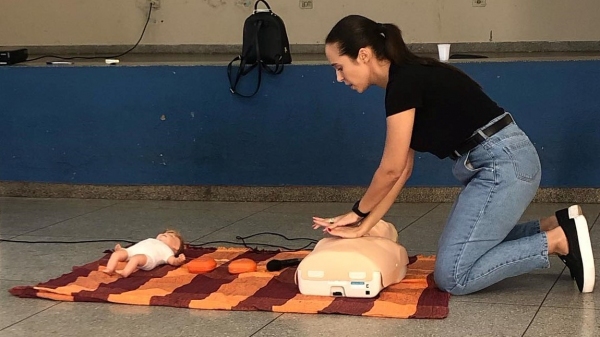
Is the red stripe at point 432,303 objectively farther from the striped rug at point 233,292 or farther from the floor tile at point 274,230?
the floor tile at point 274,230

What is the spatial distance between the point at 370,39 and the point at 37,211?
271 centimetres

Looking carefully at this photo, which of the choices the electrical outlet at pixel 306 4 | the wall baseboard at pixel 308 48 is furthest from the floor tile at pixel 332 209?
the electrical outlet at pixel 306 4

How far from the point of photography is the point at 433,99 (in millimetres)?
3021

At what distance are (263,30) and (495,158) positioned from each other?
82.7 inches

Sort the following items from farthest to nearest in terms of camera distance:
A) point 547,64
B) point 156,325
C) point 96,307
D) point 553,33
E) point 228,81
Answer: point 553,33 < point 228,81 < point 547,64 < point 96,307 < point 156,325

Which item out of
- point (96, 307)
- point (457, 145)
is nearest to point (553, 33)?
point (457, 145)

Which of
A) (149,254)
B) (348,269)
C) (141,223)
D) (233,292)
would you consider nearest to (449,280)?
(348,269)

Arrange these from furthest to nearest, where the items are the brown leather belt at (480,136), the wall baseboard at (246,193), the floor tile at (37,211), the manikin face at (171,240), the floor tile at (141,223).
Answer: the wall baseboard at (246,193) < the floor tile at (37,211) < the floor tile at (141,223) < the manikin face at (171,240) < the brown leather belt at (480,136)

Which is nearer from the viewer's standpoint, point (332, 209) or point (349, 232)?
point (349, 232)

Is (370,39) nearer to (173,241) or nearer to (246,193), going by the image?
(173,241)

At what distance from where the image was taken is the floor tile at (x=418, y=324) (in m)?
2.75

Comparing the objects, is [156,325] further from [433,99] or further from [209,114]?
[209,114]

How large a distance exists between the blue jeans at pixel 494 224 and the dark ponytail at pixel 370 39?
393 mm

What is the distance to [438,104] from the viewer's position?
119 inches
